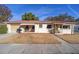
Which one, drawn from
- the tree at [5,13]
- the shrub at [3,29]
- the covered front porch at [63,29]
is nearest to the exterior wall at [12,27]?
the shrub at [3,29]

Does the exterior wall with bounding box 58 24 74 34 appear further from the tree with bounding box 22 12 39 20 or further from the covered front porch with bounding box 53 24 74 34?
the tree with bounding box 22 12 39 20

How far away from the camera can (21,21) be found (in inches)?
405

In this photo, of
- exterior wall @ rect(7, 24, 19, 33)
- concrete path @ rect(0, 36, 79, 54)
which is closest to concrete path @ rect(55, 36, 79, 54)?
concrete path @ rect(0, 36, 79, 54)

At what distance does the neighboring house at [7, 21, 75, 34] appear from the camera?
33.7 ft

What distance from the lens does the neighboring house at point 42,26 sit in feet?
33.7

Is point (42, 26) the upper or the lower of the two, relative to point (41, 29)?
upper

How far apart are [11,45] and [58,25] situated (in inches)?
78.1

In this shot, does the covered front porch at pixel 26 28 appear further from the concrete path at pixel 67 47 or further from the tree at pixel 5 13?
the concrete path at pixel 67 47

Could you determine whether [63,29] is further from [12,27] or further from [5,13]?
[5,13]

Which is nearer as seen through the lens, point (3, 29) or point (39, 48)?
point (39, 48)

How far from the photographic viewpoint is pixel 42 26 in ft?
34.2

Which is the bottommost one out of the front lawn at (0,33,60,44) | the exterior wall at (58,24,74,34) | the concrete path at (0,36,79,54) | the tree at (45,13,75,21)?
the concrete path at (0,36,79,54)

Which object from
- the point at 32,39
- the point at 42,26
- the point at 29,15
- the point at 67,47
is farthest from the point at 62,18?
the point at 32,39
